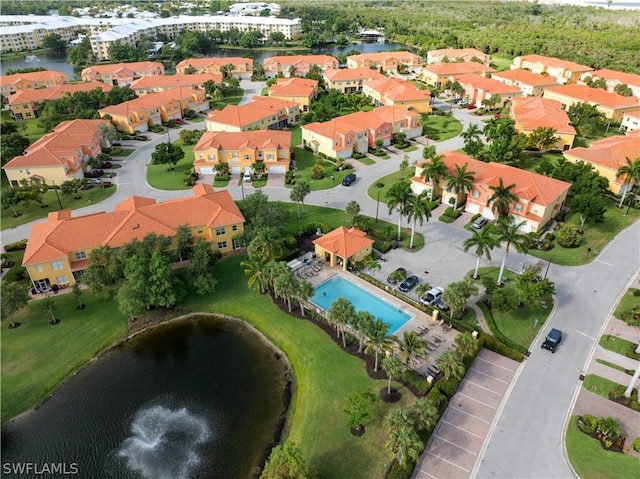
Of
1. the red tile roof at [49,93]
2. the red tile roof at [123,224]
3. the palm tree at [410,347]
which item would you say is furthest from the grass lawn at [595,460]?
the red tile roof at [49,93]

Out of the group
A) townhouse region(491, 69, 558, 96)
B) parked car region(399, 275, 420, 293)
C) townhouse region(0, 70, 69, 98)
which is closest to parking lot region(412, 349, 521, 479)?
parked car region(399, 275, 420, 293)

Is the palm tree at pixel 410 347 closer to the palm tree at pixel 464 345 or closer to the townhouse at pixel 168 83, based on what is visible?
the palm tree at pixel 464 345

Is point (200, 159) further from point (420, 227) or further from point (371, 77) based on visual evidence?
point (371, 77)

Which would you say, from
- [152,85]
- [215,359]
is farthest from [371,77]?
[215,359]

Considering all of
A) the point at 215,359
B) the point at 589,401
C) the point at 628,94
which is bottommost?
the point at 215,359

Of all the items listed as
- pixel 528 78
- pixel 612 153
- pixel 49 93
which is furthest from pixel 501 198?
pixel 49 93
